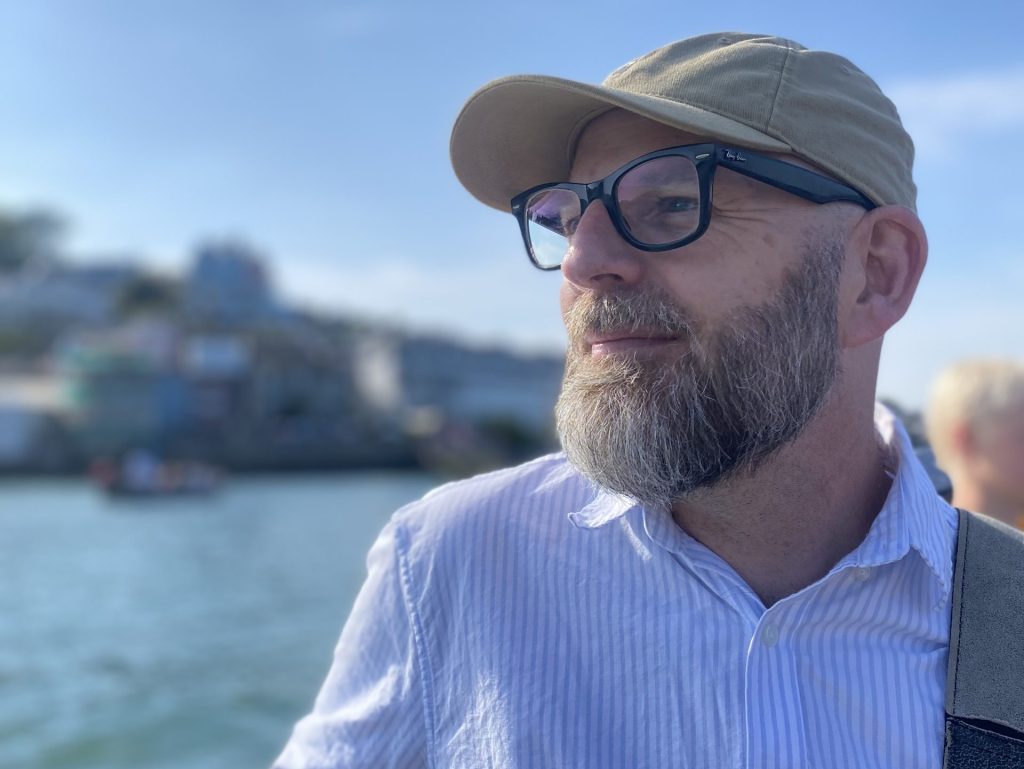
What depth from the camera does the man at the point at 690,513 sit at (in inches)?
45.7

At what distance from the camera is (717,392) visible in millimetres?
1235

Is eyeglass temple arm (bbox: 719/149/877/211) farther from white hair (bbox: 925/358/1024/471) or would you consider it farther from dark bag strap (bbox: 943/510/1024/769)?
white hair (bbox: 925/358/1024/471)

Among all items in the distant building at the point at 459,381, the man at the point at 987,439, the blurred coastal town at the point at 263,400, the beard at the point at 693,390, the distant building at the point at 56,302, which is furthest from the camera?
the distant building at the point at 56,302

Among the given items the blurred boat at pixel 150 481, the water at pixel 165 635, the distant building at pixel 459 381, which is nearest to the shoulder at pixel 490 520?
the water at pixel 165 635

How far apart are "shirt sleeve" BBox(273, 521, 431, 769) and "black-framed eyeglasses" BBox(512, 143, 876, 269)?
17.6 inches

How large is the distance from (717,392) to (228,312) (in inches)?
2343

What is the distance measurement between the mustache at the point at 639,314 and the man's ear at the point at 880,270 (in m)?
0.23

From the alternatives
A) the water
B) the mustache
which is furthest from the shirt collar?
the water

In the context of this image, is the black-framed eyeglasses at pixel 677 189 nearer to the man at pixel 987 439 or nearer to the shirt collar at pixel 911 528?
the shirt collar at pixel 911 528

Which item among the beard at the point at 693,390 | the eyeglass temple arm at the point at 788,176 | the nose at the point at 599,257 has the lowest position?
the beard at the point at 693,390

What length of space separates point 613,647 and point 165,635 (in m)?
11.0

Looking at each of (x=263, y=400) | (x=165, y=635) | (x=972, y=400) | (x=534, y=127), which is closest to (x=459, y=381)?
(x=263, y=400)

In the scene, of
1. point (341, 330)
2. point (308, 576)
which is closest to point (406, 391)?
point (341, 330)

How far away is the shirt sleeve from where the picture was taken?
1.24m
